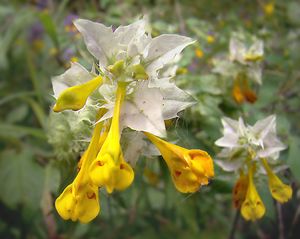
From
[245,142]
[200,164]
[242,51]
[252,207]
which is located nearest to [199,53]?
[242,51]

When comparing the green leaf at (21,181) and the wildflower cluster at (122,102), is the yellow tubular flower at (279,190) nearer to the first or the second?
the wildflower cluster at (122,102)

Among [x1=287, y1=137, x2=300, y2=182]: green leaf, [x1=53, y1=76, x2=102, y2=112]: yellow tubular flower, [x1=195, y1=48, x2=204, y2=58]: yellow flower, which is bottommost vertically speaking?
[x1=195, y1=48, x2=204, y2=58]: yellow flower

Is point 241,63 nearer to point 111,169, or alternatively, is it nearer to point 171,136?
point 171,136

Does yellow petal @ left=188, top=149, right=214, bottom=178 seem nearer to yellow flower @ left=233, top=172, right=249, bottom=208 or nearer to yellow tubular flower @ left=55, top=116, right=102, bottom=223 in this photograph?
yellow tubular flower @ left=55, top=116, right=102, bottom=223

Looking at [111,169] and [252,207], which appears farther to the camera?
[252,207]

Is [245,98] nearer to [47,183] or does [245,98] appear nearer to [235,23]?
[47,183]

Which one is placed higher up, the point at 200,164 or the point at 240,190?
the point at 200,164

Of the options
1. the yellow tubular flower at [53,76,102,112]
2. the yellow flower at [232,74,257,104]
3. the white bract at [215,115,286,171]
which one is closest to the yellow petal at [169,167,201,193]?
the yellow tubular flower at [53,76,102,112]
